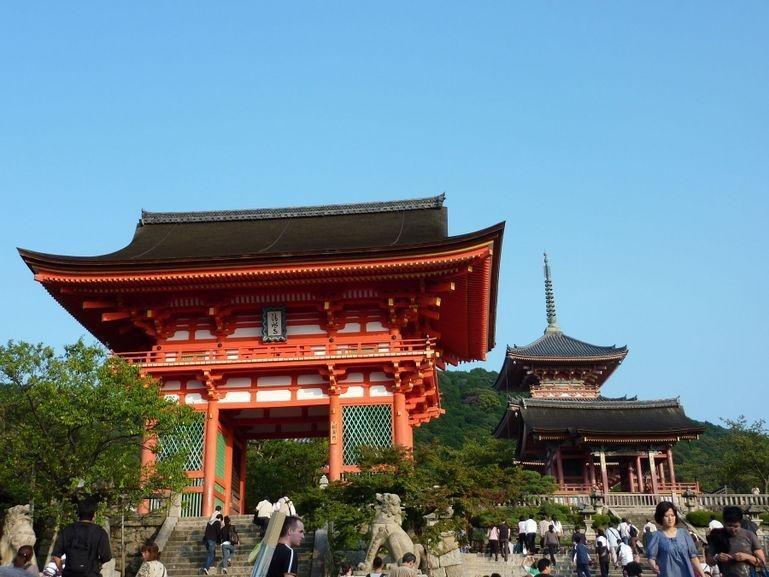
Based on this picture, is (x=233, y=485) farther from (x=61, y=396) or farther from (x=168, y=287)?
(x=61, y=396)

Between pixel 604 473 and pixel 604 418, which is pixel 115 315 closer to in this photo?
pixel 604 473

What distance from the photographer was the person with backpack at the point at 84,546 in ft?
28.1

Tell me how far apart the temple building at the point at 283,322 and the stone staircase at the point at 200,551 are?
176 centimetres

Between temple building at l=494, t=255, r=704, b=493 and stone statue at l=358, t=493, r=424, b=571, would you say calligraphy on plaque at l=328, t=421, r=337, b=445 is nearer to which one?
stone statue at l=358, t=493, r=424, b=571

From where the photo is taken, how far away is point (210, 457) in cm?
2328

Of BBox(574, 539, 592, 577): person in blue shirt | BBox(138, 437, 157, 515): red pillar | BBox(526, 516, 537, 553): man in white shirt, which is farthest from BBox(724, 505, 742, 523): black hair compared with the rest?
BBox(526, 516, 537, 553): man in white shirt

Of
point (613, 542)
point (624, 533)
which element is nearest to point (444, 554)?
point (613, 542)

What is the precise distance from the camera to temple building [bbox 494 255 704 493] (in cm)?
4438

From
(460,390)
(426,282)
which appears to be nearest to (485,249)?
(426,282)

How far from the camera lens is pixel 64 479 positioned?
686 inches

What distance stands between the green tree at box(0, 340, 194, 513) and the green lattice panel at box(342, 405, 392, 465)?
5823 mm

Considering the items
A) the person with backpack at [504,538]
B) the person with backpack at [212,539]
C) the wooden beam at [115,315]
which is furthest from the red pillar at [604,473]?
the person with backpack at [212,539]

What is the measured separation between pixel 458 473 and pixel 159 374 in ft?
34.4

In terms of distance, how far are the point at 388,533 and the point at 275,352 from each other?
1054 cm
